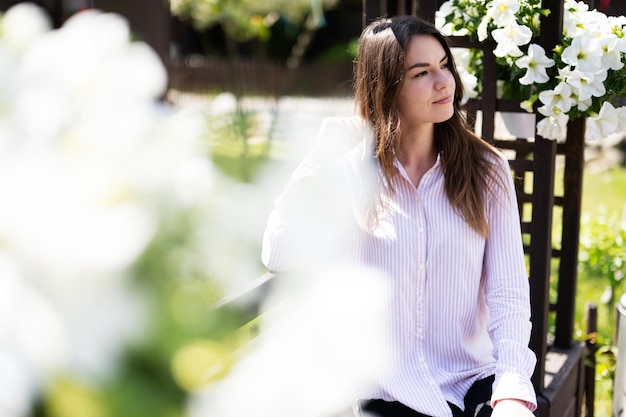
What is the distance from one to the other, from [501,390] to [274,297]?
45.2 inches

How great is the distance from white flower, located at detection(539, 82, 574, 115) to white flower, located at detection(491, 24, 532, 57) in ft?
0.40

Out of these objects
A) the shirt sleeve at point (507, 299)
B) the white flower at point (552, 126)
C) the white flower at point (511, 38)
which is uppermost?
the white flower at point (511, 38)

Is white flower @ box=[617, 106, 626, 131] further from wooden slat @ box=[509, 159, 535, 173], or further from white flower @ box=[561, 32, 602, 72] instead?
wooden slat @ box=[509, 159, 535, 173]

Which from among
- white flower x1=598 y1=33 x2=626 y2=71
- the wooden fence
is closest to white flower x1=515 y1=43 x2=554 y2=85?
white flower x1=598 y1=33 x2=626 y2=71

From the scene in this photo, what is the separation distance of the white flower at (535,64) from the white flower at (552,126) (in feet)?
0.32

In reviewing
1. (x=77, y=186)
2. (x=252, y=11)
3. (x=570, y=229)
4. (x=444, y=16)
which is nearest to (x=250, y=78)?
(x=252, y=11)

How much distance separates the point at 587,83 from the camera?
2.10 metres

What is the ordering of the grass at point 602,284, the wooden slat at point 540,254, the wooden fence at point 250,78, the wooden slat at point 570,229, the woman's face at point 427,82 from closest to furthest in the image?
the woman's face at point 427,82
the wooden slat at point 540,254
the wooden slat at point 570,229
the grass at point 602,284
the wooden fence at point 250,78

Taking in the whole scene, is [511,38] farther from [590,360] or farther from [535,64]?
[590,360]

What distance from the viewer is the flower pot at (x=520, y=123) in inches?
93.0

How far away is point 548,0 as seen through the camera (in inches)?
84.0

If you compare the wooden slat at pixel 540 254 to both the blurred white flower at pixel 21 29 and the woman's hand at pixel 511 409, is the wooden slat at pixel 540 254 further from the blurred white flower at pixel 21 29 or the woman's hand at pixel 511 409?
the blurred white flower at pixel 21 29

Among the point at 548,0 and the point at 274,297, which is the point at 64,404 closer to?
the point at 274,297

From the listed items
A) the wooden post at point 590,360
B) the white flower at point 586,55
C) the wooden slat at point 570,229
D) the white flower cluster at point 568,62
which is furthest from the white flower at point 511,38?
the wooden post at point 590,360
